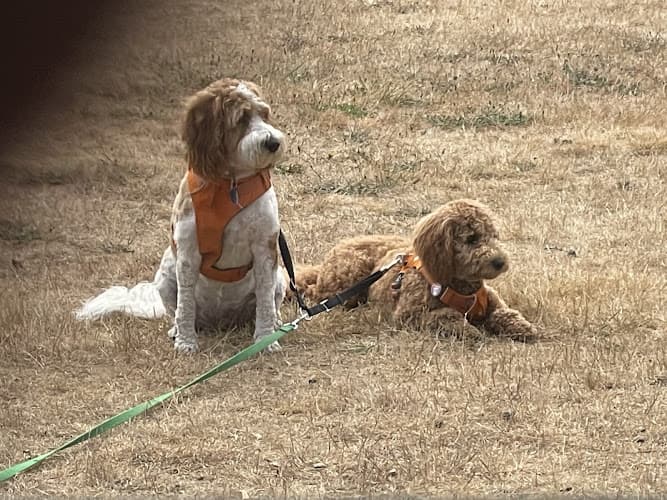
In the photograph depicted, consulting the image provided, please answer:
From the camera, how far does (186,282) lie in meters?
4.46

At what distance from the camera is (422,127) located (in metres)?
9.75

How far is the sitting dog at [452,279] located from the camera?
14.8 ft

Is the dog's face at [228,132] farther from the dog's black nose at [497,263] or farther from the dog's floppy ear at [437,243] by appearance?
the dog's black nose at [497,263]

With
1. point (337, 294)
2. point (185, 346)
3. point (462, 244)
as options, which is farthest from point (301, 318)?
point (462, 244)

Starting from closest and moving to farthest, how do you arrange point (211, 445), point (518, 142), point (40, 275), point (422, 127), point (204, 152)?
point (211, 445) < point (204, 152) < point (40, 275) < point (518, 142) < point (422, 127)

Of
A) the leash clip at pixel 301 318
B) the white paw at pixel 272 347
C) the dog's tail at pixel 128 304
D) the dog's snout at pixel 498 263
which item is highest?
the dog's snout at pixel 498 263

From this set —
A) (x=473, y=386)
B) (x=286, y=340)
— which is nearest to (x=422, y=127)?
(x=286, y=340)

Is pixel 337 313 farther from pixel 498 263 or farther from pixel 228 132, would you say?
pixel 228 132

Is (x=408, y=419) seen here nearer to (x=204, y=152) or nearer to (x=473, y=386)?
(x=473, y=386)

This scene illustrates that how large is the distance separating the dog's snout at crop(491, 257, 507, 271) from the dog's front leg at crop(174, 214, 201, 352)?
124 centimetres

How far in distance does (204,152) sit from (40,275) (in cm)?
224

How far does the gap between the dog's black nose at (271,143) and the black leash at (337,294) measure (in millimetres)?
643

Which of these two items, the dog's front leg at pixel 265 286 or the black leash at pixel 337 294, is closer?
the dog's front leg at pixel 265 286

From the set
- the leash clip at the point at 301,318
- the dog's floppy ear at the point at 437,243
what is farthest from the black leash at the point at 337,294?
the dog's floppy ear at the point at 437,243
